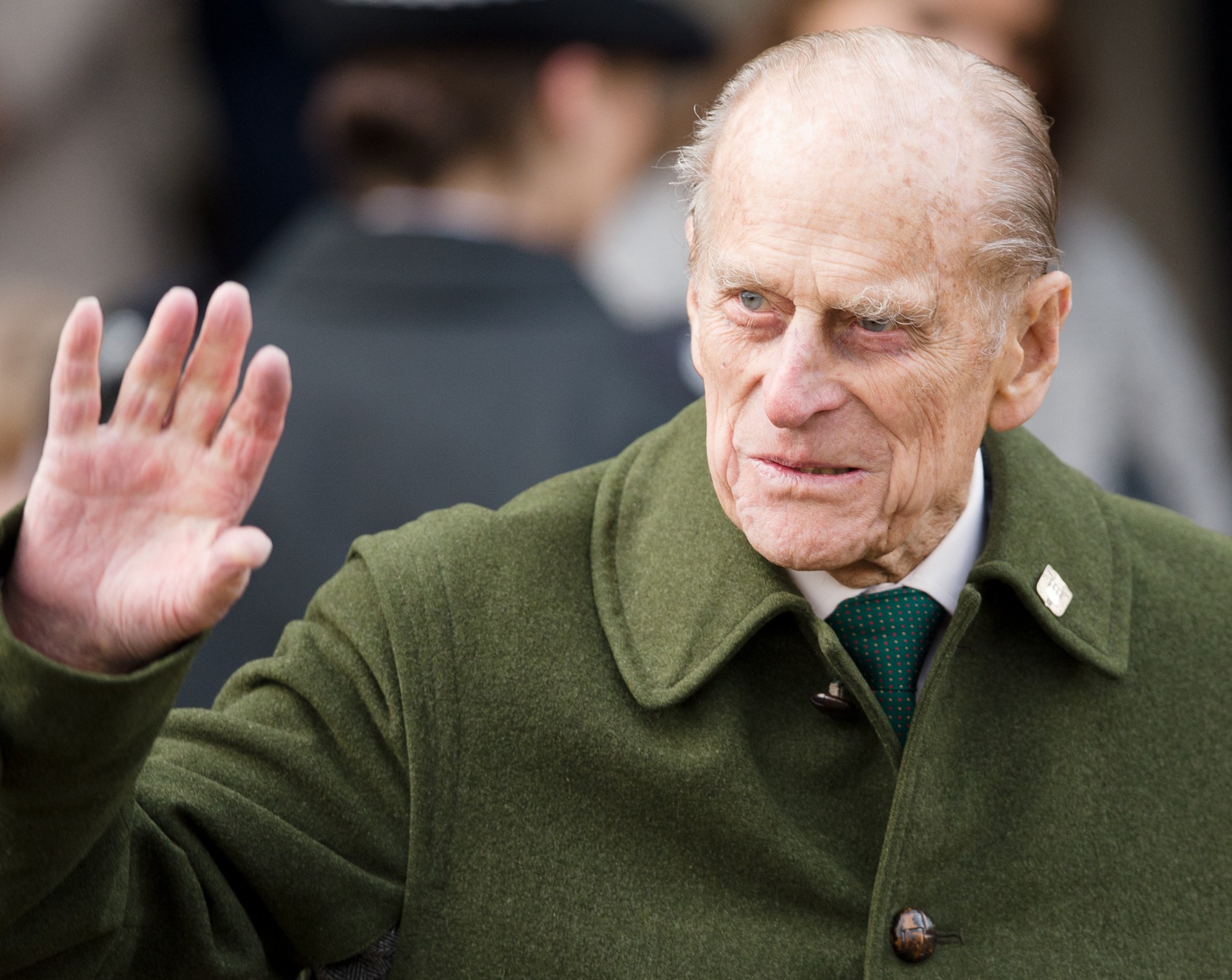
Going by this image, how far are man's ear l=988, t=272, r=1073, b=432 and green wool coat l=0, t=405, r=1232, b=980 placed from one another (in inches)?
7.1

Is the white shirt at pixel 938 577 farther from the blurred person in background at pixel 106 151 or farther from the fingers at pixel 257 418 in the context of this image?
the blurred person in background at pixel 106 151

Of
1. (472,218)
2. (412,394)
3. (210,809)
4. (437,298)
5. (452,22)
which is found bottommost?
(412,394)

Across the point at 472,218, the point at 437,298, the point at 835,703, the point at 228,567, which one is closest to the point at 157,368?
the point at 228,567

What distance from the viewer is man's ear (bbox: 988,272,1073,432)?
259 cm

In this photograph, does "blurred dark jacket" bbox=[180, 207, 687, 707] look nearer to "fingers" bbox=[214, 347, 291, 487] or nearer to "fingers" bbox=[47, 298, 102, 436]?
"fingers" bbox=[214, 347, 291, 487]

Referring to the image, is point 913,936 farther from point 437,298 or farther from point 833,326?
point 437,298

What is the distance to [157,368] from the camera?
2.17 meters

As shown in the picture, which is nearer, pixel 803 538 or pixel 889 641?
pixel 803 538

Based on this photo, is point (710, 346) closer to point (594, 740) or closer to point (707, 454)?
point (707, 454)

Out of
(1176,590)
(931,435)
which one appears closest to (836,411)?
(931,435)

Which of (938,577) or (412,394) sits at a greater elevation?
(938,577)

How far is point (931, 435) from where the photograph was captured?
2529 millimetres

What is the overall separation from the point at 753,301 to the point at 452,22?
68.7 inches

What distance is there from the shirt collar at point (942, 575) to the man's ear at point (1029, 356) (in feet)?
0.39
